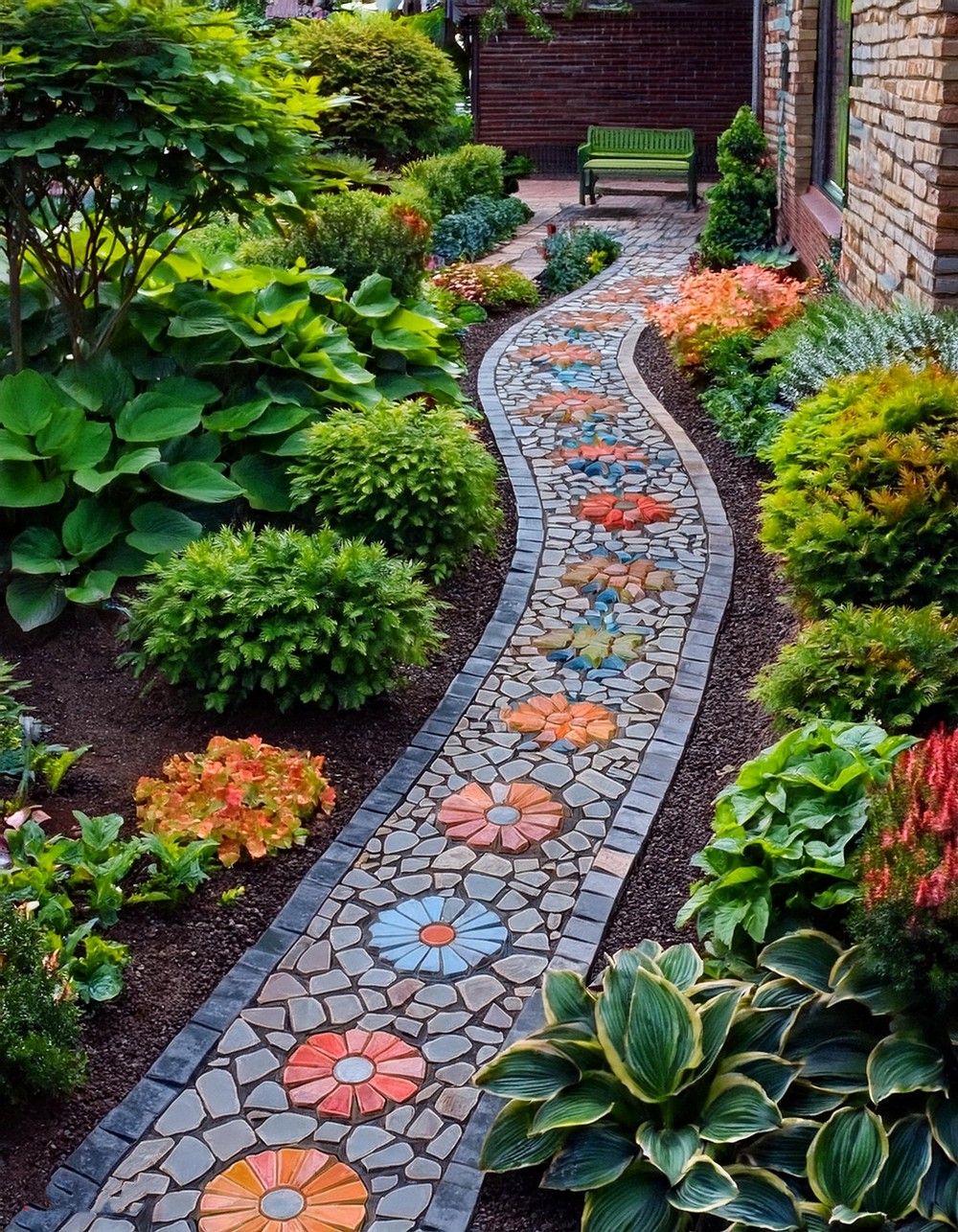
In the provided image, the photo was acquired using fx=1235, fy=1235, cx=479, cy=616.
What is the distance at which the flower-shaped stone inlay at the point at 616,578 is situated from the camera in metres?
5.87

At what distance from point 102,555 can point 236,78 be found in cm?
228

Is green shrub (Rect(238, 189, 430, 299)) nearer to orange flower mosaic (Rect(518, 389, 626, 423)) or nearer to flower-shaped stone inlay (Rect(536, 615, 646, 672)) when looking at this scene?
orange flower mosaic (Rect(518, 389, 626, 423))

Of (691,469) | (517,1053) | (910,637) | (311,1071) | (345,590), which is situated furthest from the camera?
(691,469)

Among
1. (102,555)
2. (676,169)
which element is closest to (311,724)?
(102,555)

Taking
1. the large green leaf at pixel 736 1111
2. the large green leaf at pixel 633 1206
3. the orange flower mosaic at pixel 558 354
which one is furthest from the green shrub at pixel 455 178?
the large green leaf at pixel 633 1206

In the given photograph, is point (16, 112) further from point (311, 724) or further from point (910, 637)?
point (910, 637)

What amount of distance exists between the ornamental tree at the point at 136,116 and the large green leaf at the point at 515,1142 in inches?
170

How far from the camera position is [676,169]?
17.2 metres

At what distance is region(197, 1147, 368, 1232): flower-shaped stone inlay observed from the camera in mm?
2828

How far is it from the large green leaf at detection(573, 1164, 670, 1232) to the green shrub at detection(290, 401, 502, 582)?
11.2 feet

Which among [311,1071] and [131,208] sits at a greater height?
[131,208]

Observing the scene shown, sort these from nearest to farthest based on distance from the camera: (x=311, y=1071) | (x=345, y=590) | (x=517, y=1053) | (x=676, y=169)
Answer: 1. (x=517, y=1053)
2. (x=311, y=1071)
3. (x=345, y=590)
4. (x=676, y=169)

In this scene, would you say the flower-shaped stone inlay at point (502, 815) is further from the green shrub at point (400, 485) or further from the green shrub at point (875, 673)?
the green shrub at point (400, 485)

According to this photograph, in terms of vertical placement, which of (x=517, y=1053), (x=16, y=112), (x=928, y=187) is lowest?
(x=517, y=1053)
